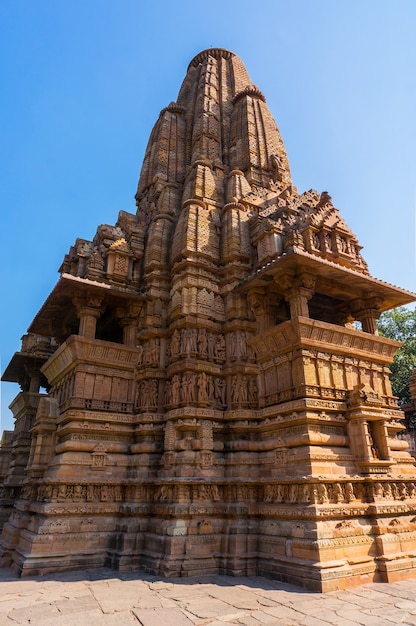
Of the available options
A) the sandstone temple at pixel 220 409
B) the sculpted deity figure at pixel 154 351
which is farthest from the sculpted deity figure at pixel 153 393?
the sculpted deity figure at pixel 154 351

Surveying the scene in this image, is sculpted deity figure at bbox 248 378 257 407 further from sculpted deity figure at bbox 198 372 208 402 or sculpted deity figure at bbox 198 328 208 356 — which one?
sculpted deity figure at bbox 198 328 208 356

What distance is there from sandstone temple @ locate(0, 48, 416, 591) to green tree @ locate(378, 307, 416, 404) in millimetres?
21083

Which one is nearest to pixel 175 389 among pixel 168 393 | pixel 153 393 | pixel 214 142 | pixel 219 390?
pixel 168 393

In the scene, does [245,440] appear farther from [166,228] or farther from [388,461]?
[166,228]

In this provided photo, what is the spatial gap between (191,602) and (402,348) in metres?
32.3

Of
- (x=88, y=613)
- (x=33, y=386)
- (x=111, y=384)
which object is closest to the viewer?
(x=88, y=613)

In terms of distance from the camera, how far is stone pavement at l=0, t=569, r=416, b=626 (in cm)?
681

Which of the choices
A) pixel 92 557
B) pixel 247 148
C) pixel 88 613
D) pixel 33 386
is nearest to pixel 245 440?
pixel 92 557

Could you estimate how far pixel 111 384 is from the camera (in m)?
13.4

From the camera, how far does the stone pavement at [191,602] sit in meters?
6.81

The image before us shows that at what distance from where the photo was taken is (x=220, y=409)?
12945 mm

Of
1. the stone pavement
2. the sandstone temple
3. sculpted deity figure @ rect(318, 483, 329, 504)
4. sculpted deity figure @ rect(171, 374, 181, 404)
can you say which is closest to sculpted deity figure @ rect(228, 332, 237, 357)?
the sandstone temple

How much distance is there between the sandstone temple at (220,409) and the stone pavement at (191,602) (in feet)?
1.94

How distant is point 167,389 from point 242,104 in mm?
16463
